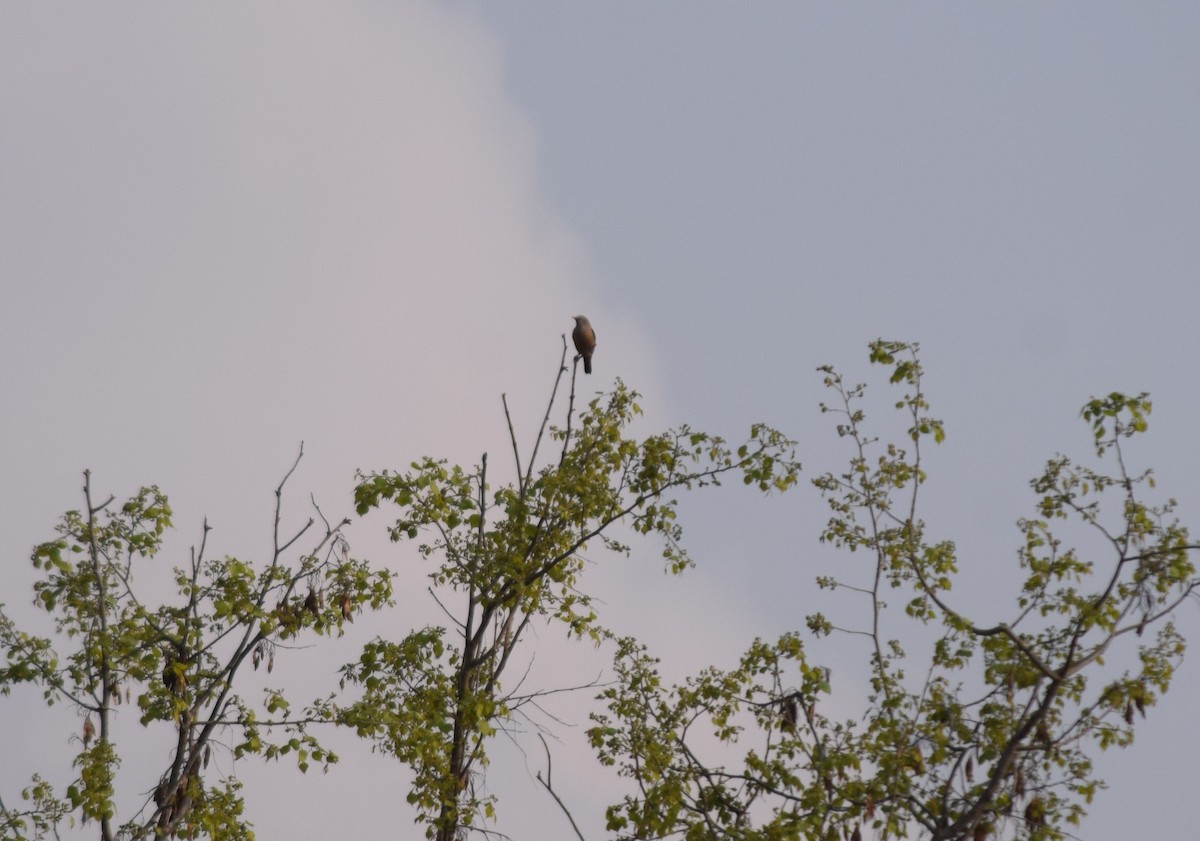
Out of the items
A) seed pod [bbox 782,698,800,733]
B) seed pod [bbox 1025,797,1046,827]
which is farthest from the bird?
seed pod [bbox 1025,797,1046,827]

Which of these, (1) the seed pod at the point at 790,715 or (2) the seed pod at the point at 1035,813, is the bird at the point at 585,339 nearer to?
(1) the seed pod at the point at 790,715

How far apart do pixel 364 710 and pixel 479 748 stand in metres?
1.39

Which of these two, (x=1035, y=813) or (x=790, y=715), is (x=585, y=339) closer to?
(x=790, y=715)

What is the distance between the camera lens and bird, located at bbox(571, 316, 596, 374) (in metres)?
16.2

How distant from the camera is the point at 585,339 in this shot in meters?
16.2

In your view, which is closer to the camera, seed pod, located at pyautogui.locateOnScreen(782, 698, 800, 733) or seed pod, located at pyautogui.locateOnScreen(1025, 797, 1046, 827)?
seed pod, located at pyautogui.locateOnScreen(1025, 797, 1046, 827)

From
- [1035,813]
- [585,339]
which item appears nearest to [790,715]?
[1035,813]

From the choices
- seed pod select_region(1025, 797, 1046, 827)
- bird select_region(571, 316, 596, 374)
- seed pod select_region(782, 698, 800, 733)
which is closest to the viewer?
seed pod select_region(1025, 797, 1046, 827)

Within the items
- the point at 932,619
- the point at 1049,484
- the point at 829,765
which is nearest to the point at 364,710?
the point at 829,765

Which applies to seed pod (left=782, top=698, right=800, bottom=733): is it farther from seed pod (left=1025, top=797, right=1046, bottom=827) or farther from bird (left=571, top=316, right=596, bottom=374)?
bird (left=571, top=316, right=596, bottom=374)

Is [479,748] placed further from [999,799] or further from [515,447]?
[999,799]

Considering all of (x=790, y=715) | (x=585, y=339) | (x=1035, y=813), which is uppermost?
(x=585, y=339)

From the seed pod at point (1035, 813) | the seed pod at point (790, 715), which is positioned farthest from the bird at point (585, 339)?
the seed pod at point (1035, 813)

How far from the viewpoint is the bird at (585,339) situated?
16.2 meters
